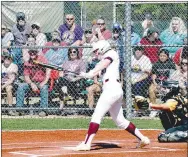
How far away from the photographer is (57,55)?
16.8 meters

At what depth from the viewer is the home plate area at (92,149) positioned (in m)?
10.6

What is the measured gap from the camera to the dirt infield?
10.7 meters

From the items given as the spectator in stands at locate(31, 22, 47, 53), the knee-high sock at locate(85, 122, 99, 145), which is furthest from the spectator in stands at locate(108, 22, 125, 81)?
the knee-high sock at locate(85, 122, 99, 145)

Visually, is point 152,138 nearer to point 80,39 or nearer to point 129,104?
point 129,104

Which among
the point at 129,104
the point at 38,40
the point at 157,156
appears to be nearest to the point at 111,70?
the point at 157,156

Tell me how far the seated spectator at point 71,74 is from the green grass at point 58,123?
0.60 meters

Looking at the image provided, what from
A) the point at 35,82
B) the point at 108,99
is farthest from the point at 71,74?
the point at 108,99

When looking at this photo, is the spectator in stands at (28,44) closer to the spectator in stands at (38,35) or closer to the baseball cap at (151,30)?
the spectator in stands at (38,35)

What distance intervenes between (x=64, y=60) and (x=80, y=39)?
25.5 inches

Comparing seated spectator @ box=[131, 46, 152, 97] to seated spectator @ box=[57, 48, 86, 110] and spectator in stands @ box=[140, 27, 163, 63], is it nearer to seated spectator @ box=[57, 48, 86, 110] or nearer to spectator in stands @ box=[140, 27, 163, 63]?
spectator in stands @ box=[140, 27, 163, 63]

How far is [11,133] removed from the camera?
1391 cm

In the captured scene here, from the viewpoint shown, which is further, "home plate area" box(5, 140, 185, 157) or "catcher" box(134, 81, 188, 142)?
"catcher" box(134, 81, 188, 142)

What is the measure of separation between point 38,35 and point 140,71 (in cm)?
263

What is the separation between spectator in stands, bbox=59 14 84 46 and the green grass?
1930 millimetres
